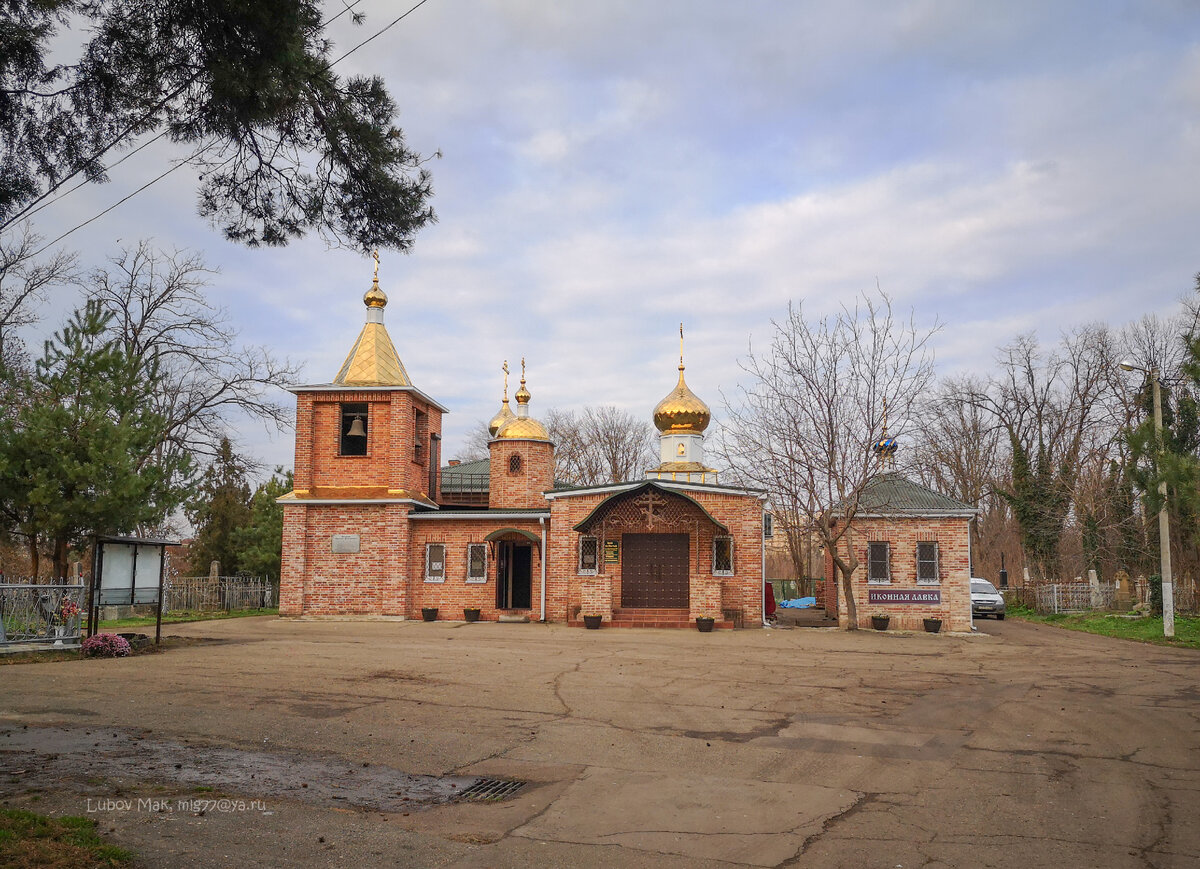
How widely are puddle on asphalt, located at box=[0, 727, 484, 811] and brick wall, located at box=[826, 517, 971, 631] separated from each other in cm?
1870

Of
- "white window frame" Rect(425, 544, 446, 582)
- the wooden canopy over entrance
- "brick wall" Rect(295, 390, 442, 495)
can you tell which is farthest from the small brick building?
"brick wall" Rect(295, 390, 442, 495)


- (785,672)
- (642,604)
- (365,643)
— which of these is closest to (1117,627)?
(642,604)

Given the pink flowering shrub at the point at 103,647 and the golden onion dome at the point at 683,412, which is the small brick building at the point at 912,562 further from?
the pink flowering shrub at the point at 103,647

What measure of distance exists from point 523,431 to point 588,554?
7.69 metres

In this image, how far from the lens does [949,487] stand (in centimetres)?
4716

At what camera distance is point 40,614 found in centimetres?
1534

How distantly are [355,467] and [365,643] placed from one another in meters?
9.95

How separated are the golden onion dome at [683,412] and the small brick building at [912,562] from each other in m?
9.73

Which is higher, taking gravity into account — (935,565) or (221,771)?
(935,565)

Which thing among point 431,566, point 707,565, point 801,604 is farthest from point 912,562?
point 801,604

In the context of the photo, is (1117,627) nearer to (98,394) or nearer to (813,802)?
(813,802)

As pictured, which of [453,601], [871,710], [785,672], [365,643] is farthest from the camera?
[453,601]

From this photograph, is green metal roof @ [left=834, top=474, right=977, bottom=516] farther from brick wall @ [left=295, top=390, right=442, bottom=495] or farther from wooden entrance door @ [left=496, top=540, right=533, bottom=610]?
brick wall @ [left=295, top=390, right=442, bottom=495]

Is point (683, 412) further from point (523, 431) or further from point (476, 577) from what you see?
point (476, 577)
